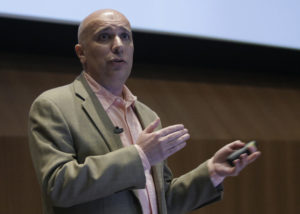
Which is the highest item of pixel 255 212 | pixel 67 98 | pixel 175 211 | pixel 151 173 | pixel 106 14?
pixel 106 14

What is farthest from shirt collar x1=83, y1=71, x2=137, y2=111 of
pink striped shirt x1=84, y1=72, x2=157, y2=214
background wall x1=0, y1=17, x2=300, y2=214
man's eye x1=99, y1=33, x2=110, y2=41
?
background wall x1=0, y1=17, x2=300, y2=214

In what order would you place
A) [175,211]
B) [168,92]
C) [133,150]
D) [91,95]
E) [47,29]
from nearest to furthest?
[133,150]
[91,95]
[175,211]
[47,29]
[168,92]

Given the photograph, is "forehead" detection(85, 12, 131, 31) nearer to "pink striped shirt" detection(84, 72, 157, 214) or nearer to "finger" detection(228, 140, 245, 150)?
"pink striped shirt" detection(84, 72, 157, 214)

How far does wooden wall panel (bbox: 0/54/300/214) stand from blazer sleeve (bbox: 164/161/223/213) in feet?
2.44

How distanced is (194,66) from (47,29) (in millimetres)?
760

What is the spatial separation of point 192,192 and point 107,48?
42 cm

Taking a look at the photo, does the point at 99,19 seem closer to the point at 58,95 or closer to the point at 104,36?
the point at 104,36

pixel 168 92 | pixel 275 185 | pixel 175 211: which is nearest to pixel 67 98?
pixel 175 211

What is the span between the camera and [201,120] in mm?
2094

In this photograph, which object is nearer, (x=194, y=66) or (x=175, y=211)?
(x=175, y=211)

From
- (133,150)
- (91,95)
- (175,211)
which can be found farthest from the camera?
(175,211)

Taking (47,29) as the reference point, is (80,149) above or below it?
below

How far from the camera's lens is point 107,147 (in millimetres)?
1024

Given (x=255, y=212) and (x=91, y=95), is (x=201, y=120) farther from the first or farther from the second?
(x=91, y=95)
